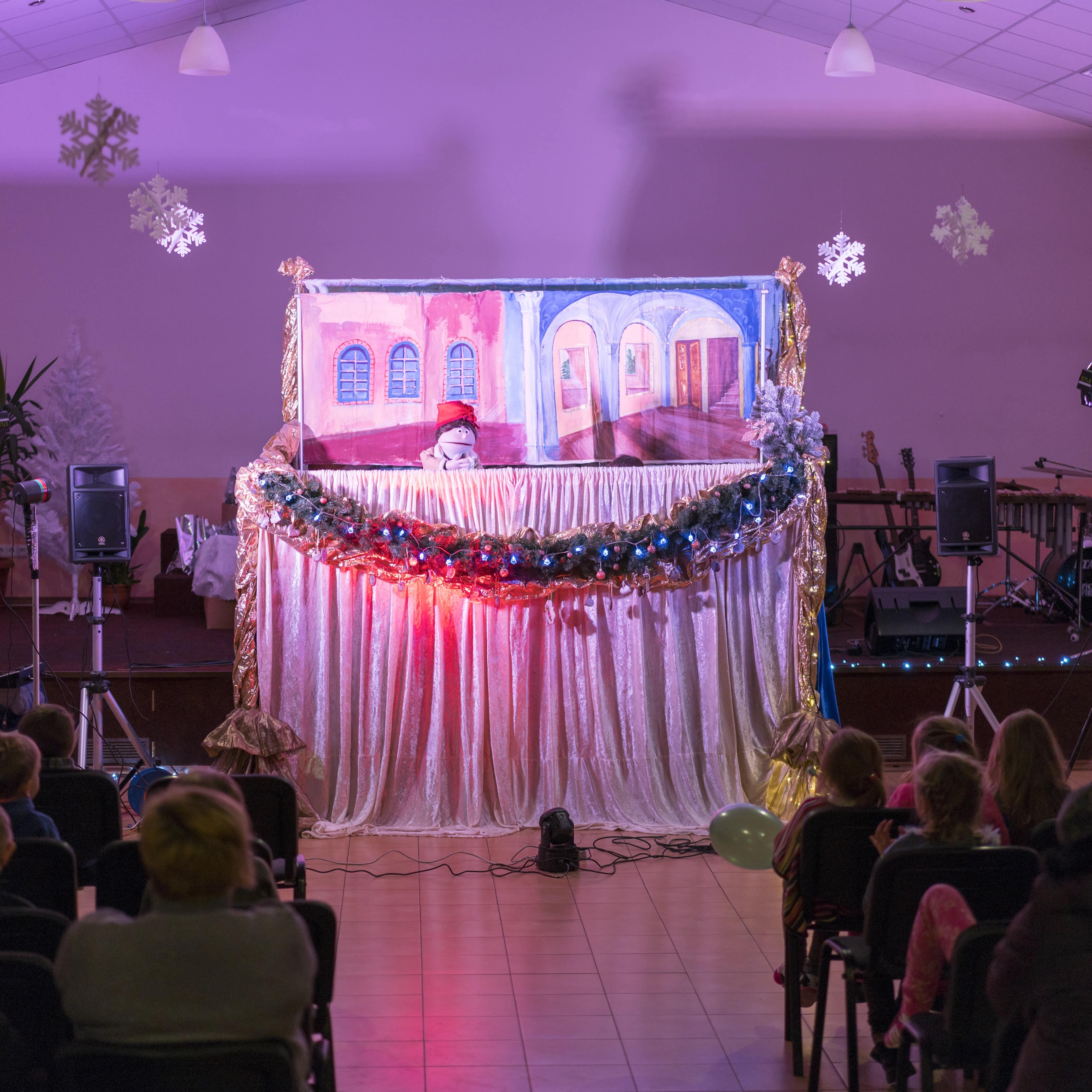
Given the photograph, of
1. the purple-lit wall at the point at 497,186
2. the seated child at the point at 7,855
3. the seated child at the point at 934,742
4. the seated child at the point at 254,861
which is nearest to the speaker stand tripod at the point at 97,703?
the seated child at the point at 254,861

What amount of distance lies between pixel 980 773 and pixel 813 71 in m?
9.06

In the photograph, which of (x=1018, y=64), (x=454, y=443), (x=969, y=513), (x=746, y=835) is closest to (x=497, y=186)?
(x=1018, y=64)

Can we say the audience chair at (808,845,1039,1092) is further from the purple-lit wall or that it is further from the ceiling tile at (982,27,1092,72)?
the purple-lit wall

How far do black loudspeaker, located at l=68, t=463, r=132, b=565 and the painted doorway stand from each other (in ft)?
9.47

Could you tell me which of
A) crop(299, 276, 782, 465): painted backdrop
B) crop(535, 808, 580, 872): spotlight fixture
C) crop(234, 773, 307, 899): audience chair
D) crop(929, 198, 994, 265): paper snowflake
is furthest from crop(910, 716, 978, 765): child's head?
crop(929, 198, 994, 265): paper snowflake

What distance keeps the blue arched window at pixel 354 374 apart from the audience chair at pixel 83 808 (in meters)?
2.94

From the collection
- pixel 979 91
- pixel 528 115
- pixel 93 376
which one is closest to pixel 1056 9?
pixel 979 91

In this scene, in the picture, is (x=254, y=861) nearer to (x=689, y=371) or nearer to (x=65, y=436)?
(x=689, y=371)

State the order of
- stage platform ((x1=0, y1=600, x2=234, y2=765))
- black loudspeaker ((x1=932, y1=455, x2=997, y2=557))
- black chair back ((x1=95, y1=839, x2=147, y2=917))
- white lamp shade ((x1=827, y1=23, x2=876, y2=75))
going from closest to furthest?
black chair back ((x1=95, y1=839, x2=147, y2=917)) → black loudspeaker ((x1=932, y1=455, x2=997, y2=557)) → stage platform ((x1=0, y1=600, x2=234, y2=765)) → white lamp shade ((x1=827, y1=23, x2=876, y2=75))

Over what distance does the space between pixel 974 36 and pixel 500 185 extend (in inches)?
157

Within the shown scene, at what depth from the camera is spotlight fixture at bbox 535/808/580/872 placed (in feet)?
18.2

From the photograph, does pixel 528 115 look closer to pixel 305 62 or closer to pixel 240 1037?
pixel 305 62

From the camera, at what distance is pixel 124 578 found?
979cm

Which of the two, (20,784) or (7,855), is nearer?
(7,855)
